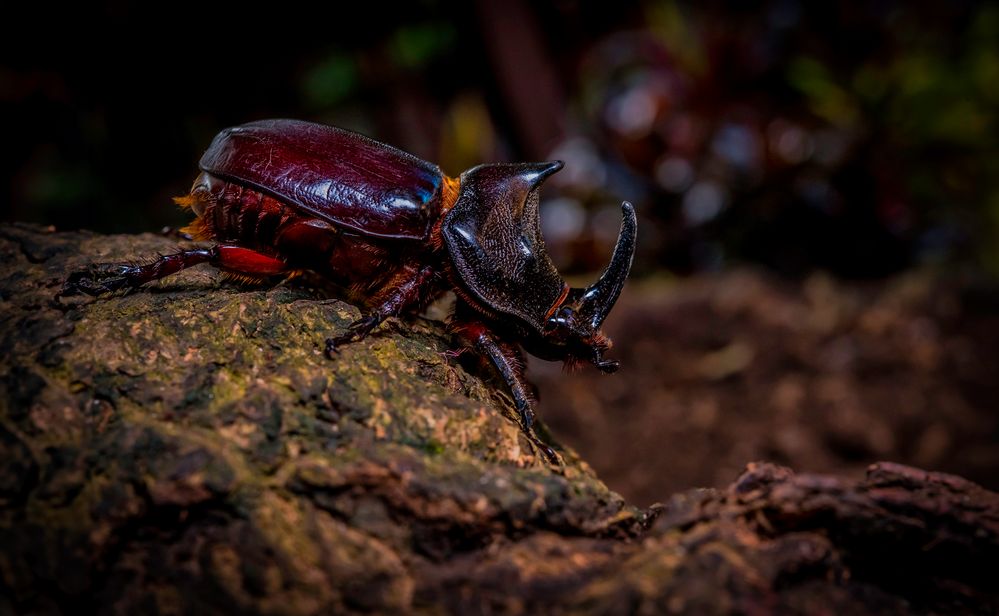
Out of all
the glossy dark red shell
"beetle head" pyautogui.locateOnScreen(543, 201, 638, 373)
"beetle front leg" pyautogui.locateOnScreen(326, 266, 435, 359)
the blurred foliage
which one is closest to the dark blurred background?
the blurred foliage

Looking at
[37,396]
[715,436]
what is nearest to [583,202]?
[715,436]

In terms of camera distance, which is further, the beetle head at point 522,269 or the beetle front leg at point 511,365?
the beetle head at point 522,269

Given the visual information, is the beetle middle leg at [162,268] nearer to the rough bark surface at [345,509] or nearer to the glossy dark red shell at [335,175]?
the rough bark surface at [345,509]

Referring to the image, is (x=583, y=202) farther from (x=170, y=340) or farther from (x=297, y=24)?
(x=170, y=340)

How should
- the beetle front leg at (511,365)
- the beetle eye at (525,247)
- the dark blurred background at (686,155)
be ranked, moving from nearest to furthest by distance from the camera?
the beetle front leg at (511,365) < the beetle eye at (525,247) < the dark blurred background at (686,155)

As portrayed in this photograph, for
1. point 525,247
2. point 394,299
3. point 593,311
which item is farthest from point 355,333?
point 593,311

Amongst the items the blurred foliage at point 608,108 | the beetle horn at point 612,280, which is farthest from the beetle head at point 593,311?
the blurred foliage at point 608,108
